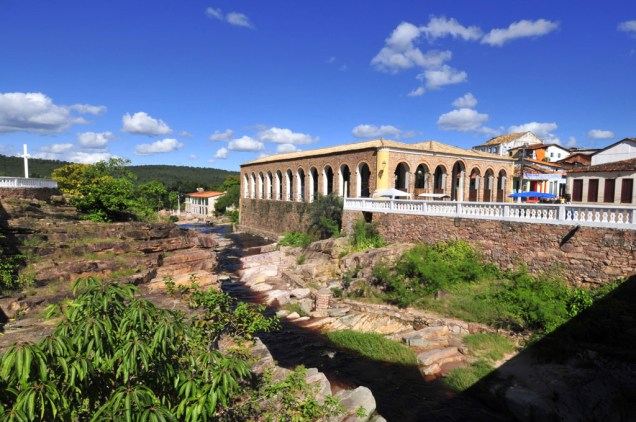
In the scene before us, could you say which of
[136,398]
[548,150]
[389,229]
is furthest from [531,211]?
[548,150]

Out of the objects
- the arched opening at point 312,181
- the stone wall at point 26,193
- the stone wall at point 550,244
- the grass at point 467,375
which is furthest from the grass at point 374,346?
the arched opening at point 312,181

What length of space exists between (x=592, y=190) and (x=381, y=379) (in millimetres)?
17984

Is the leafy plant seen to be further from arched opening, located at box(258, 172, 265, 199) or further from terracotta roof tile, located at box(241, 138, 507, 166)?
arched opening, located at box(258, 172, 265, 199)

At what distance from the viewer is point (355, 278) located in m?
18.5

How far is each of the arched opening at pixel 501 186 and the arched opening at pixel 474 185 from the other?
2.75 metres

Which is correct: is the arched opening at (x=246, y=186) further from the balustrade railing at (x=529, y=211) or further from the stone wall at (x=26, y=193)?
the balustrade railing at (x=529, y=211)

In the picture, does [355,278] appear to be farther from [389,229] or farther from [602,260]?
[602,260]

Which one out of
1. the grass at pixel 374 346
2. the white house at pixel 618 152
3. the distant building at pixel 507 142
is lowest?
the grass at pixel 374 346

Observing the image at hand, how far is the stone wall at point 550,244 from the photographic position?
40.0 ft

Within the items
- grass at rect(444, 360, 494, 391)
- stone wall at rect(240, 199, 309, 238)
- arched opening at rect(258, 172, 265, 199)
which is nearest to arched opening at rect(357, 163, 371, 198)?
stone wall at rect(240, 199, 309, 238)

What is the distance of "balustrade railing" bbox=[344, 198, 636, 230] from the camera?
12273mm

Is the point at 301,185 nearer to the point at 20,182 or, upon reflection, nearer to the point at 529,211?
the point at 20,182

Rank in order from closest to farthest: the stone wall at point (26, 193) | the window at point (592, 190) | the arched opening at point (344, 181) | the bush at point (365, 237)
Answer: the stone wall at point (26, 193) → the bush at point (365, 237) → the window at point (592, 190) → the arched opening at point (344, 181)

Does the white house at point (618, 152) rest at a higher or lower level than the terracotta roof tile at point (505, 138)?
lower
